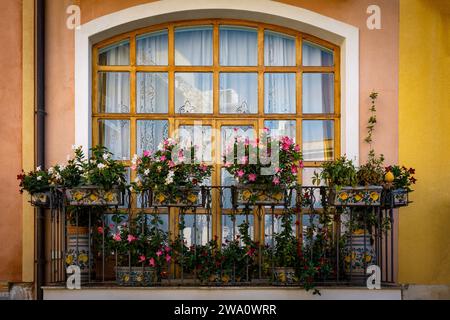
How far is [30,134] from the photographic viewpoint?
9.15 metres

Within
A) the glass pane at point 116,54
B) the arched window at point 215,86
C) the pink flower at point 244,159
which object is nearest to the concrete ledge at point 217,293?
the pink flower at point 244,159

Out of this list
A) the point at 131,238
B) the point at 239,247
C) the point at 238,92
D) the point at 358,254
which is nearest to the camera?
the point at 131,238

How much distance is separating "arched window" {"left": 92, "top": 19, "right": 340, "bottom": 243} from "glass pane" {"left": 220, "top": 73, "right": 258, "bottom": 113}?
0.04 ft

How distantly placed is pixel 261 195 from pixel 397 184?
1.41m

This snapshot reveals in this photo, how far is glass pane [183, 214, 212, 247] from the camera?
A: 9289mm

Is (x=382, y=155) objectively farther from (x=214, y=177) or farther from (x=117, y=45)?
(x=117, y=45)

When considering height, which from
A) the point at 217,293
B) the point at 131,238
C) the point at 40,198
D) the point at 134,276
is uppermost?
the point at 40,198

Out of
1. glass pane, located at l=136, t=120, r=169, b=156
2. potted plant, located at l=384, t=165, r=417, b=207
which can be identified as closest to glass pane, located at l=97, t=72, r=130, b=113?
glass pane, located at l=136, t=120, r=169, b=156

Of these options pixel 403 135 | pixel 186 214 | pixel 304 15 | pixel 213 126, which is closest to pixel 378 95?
pixel 403 135

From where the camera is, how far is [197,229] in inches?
368

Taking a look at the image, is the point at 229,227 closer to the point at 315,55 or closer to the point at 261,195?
the point at 261,195

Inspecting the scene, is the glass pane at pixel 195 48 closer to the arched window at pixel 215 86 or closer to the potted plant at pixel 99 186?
the arched window at pixel 215 86

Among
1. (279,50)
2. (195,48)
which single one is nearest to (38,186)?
(195,48)
